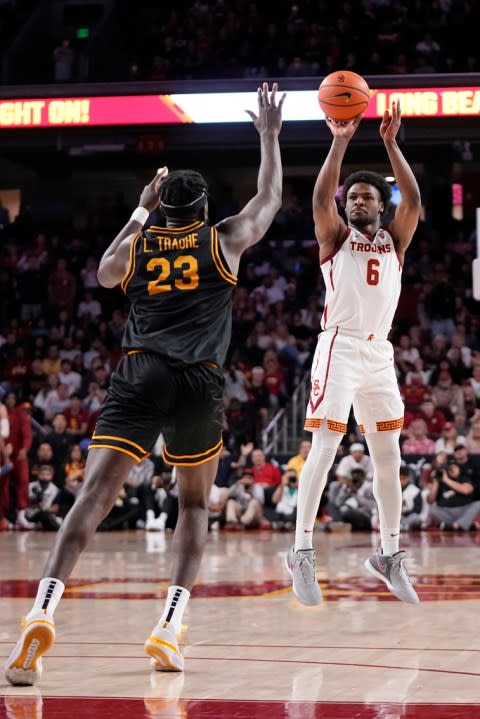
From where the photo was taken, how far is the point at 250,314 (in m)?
20.7

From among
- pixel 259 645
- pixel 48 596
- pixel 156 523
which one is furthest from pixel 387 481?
pixel 156 523

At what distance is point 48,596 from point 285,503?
35.5 feet

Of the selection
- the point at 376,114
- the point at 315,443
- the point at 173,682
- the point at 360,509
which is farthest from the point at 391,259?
the point at 376,114

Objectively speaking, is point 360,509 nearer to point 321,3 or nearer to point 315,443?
point 315,443

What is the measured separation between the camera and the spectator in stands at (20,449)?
17.0m

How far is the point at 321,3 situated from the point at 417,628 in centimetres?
1771

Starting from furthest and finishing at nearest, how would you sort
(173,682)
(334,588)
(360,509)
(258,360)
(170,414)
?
(258,360)
(360,509)
(334,588)
(170,414)
(173,682)

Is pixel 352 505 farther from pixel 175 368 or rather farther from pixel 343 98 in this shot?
pixel 175 368

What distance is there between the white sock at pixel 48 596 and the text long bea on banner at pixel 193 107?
39.1 feet

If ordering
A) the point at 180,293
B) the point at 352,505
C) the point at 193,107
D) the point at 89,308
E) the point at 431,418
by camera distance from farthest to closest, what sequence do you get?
1. the point at 89,308
2. the point at 193,107
3. the point at 431,418
4. the point at 352,505
5. the point at 180,293

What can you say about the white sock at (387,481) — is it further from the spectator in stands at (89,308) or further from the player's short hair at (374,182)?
the spectator in stands at (89,308)

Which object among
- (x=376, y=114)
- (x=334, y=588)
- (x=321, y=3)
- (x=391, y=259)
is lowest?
(x=334, y=588)

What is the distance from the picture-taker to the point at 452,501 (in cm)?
1539

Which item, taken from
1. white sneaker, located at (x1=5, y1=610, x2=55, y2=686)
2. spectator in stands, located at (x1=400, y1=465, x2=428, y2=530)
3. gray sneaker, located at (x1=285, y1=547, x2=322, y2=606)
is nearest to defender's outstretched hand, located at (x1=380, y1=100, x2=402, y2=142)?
gray sneaker, located at (x1=285, y1=547, x2=322, y2=606)
